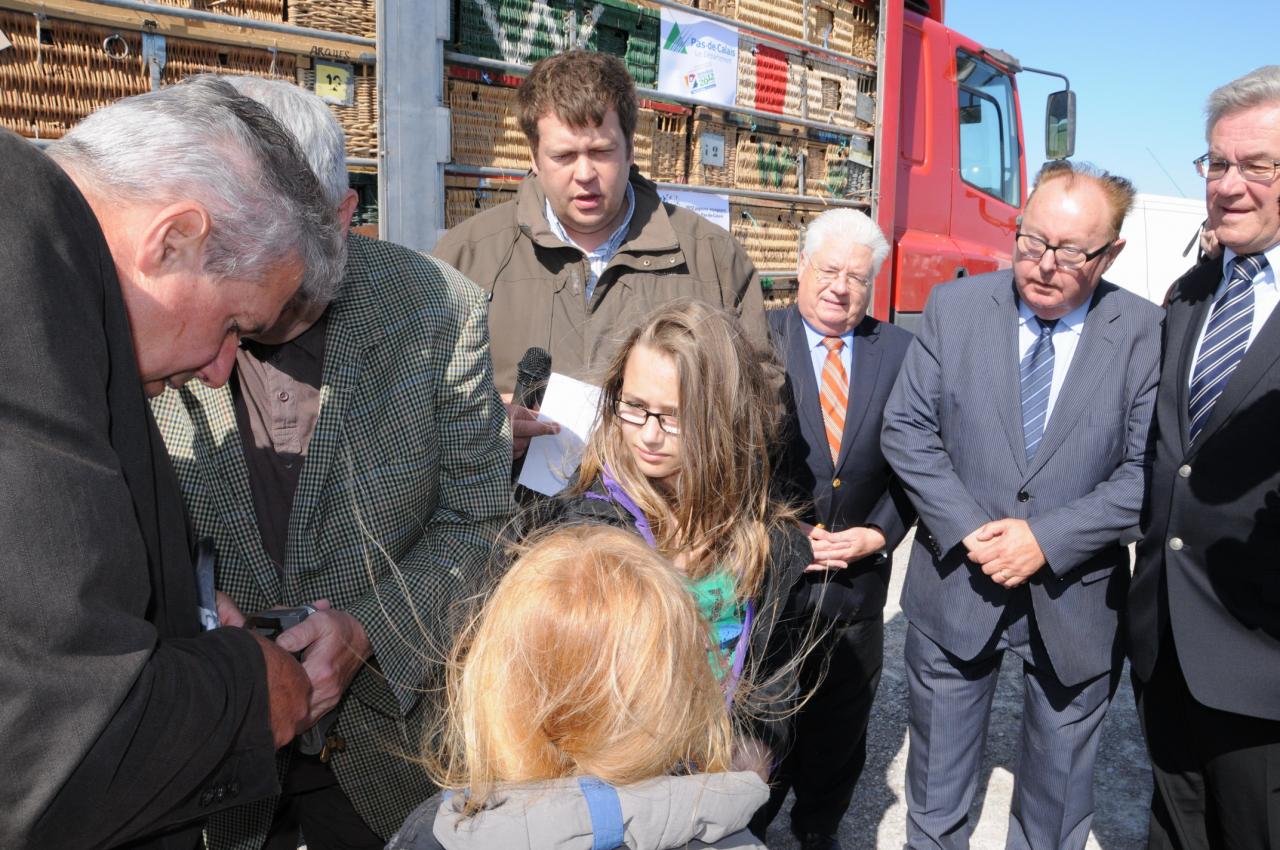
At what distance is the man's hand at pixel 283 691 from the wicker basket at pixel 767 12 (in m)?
3.38

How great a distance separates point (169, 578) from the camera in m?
1.13

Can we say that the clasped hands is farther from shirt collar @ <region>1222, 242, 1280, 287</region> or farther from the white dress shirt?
shirt collar @ <region>1222, 242, 1280, 287</region>

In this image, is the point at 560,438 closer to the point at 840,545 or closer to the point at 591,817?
the point at 840,545

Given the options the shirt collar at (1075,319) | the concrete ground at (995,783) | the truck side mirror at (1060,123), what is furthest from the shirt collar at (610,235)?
the truck side mirror at (1060,123)

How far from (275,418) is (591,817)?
100cm

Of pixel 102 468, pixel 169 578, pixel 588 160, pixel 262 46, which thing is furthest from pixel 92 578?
pixel 262 46

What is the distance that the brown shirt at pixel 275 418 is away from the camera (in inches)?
64.9

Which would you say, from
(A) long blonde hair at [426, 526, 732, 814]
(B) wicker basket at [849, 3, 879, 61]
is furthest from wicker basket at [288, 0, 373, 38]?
(B) wicker basket at [849, 3, 879, 61]

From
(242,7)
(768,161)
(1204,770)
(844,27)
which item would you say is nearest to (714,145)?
(768,161)

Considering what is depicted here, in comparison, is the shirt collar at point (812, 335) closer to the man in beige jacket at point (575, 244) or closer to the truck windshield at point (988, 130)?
the man in beige jacket at point (575, 244)

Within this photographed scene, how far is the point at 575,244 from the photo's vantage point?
96.1 inches

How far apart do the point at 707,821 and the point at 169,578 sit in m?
0.76

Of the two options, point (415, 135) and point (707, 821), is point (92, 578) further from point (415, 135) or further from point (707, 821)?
point (415, 135)

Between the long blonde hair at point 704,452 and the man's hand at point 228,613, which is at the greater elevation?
the long blonde hair at point 704,452
